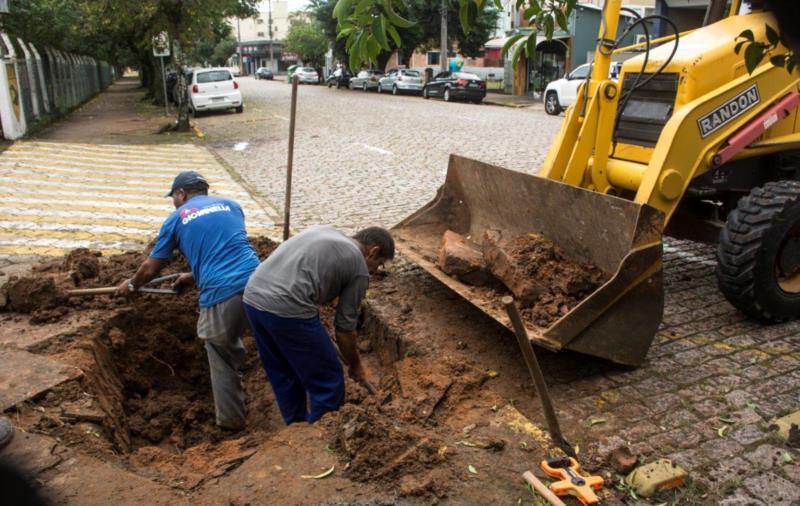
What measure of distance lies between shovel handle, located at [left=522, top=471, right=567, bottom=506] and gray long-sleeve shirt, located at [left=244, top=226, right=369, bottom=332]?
146 cm

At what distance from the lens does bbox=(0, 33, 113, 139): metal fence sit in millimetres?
15734

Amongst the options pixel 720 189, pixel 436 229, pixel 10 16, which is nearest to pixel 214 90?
pixel 10 16

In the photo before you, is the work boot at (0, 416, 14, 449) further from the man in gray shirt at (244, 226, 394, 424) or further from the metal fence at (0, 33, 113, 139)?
the metal fence at (0, 33, 113, 139)

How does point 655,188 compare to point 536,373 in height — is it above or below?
above

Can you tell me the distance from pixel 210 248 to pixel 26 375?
1447mm

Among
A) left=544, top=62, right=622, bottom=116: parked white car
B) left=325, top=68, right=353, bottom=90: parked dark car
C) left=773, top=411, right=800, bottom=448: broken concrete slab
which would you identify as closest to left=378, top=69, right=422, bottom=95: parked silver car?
left=325, top=68, right=353, bottom=90: parked dark car

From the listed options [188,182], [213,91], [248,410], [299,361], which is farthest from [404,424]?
[213,91]

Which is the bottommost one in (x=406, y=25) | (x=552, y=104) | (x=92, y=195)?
(x=92, y=195)

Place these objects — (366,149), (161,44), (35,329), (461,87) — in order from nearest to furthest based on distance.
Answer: (35,329), (366,149), (161,44), (461,87)

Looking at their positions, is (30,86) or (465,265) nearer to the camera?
(465,265)

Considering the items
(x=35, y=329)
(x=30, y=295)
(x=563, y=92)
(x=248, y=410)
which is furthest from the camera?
(x=563, y=92)

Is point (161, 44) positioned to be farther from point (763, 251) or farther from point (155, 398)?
point (763, 251)

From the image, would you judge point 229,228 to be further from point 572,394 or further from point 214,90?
point 214,90

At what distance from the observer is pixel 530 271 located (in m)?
4.91
